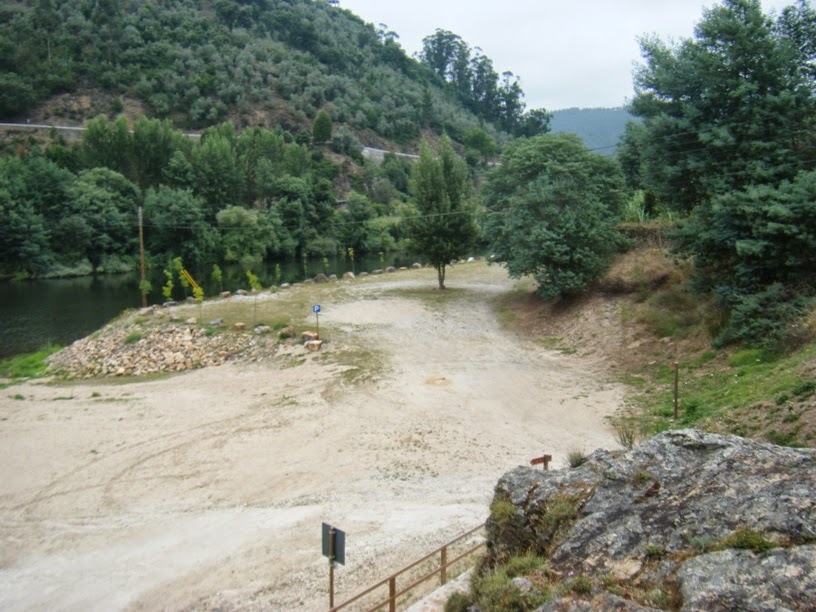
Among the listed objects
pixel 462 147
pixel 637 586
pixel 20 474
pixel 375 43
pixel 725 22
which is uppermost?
pixel 375 43

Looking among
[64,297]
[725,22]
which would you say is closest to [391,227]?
Answer: [64,297]

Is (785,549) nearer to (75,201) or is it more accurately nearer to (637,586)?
(637,586)

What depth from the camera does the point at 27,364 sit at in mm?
27375

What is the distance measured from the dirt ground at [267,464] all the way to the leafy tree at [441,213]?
11.2 m

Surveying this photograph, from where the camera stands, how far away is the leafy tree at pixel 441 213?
35250 mm

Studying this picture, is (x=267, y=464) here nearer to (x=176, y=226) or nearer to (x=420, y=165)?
(x=420, y=165)

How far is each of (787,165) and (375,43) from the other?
143367 mm

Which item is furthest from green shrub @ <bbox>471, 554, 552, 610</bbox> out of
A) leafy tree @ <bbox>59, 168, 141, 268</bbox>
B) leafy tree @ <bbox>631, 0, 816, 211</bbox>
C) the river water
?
leafy tree @ <bbox>59, 168, 141, 268</bbox>

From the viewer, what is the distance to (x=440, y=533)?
11758 millimetres

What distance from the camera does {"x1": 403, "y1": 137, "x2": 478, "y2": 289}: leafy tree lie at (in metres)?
35.2

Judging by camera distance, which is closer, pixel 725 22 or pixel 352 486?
pixel 352 486

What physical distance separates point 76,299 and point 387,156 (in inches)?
2482

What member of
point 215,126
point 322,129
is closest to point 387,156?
point 322,129

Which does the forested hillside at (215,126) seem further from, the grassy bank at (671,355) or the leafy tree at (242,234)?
the grassy bank at (671,355)
